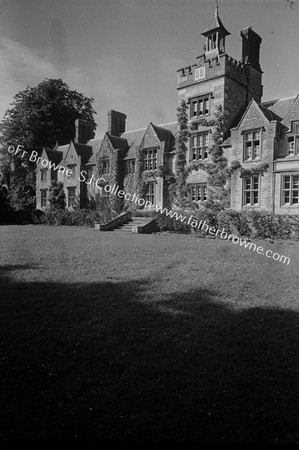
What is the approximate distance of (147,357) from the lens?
456 centimetres

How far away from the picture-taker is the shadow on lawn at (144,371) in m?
3.23

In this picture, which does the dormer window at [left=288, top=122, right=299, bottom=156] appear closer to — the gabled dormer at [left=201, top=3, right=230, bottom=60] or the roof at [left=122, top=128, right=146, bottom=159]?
the gabled dormer at [left=201, top=3, right=230, bottom=60]

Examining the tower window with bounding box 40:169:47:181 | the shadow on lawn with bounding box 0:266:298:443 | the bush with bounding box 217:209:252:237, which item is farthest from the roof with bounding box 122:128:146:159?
the shadow on lawn with bounding box 0:266:298:443

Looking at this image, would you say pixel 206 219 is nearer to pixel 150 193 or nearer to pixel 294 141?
pixel 294 141

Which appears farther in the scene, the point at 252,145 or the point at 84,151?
the point at 84,151

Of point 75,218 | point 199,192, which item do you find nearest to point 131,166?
point 75,218

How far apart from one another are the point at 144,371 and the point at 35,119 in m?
20.4

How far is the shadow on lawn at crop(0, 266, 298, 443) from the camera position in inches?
127

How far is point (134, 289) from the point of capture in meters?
7.63

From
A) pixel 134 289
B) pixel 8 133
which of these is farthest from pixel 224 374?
pixel 8 133

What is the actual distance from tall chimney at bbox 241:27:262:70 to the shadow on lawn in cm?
2622

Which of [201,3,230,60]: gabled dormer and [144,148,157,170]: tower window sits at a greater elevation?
[201,3,230,60]: gabled dormer

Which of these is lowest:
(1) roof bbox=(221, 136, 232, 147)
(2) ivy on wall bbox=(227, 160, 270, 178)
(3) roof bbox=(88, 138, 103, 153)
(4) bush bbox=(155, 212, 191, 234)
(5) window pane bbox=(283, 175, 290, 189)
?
(4) bush bbox=(155, 212, 191, 234)

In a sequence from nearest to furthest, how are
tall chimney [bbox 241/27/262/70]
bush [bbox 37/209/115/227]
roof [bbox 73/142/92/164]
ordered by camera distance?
tall chimney [bbox 241/27/262/70] → bush [bbox 37/209/115/227] → roof [bbox 73/142/92/164]
